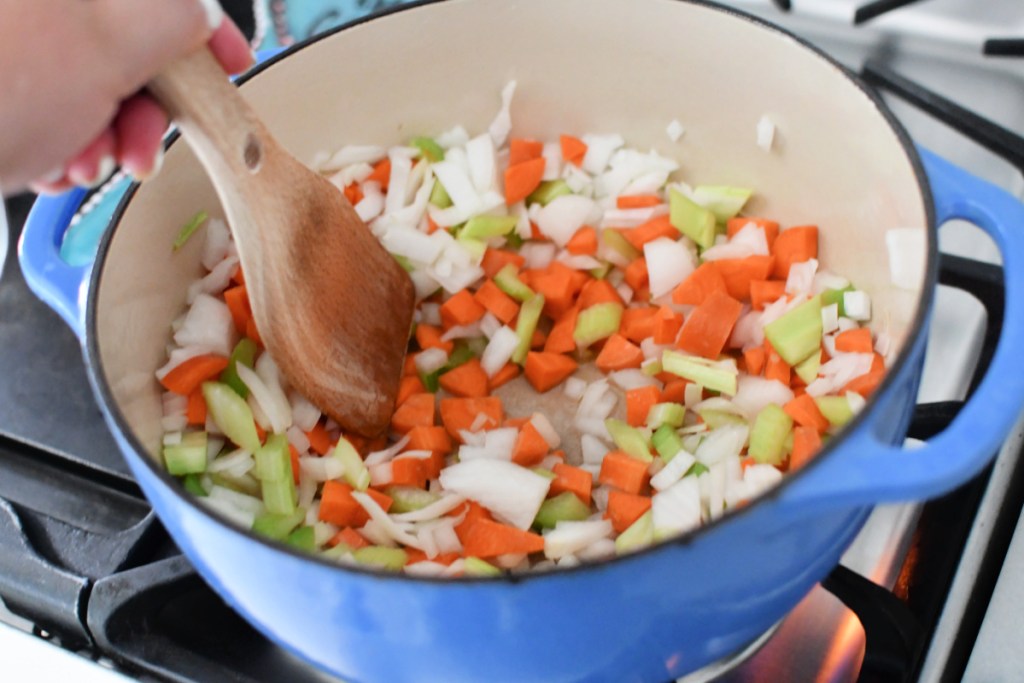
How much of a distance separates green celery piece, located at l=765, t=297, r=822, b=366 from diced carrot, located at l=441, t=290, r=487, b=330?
12.1 inches

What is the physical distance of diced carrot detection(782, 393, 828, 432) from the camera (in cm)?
90

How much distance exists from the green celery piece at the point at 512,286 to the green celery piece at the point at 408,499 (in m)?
0.26

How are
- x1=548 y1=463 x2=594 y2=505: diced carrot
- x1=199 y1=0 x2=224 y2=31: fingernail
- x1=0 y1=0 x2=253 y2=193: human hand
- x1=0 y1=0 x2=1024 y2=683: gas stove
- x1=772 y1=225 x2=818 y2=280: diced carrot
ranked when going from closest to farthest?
1. x1=0 y1=0 x2=253 y2=193: human hand
2. x1=199 y1=0 x2=224 y2=31: fingernail
3. x1=0 y1=0 x2=1024 y2=683: gas stove
4. x1=548 y1=463 x2=594 y2=505: diced carrot
5. x1=772 y1=225 x2=818 y2=280: diced carrot

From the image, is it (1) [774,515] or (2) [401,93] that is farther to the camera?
(2) [401,93]

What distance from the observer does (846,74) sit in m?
0.85

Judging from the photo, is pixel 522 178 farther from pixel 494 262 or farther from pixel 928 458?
pixel 928 458

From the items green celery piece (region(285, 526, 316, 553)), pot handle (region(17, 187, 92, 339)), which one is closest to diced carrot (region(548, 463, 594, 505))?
green celery piece (region(285, 526, 316, 553))

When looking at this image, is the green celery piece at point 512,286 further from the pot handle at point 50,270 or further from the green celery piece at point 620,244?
the pot handle at point 50,270

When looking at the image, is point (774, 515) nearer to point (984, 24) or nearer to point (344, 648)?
point (344, 648)

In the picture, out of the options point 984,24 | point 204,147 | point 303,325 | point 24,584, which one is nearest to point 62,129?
point 204,147

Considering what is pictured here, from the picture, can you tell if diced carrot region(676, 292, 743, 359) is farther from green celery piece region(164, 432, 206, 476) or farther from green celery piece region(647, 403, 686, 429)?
green celery piece region(164, 432, 206, 476)

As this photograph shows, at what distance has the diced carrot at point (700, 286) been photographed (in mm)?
1021

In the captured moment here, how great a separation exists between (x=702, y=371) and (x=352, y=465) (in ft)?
1.15

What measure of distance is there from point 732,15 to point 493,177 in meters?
0.32
